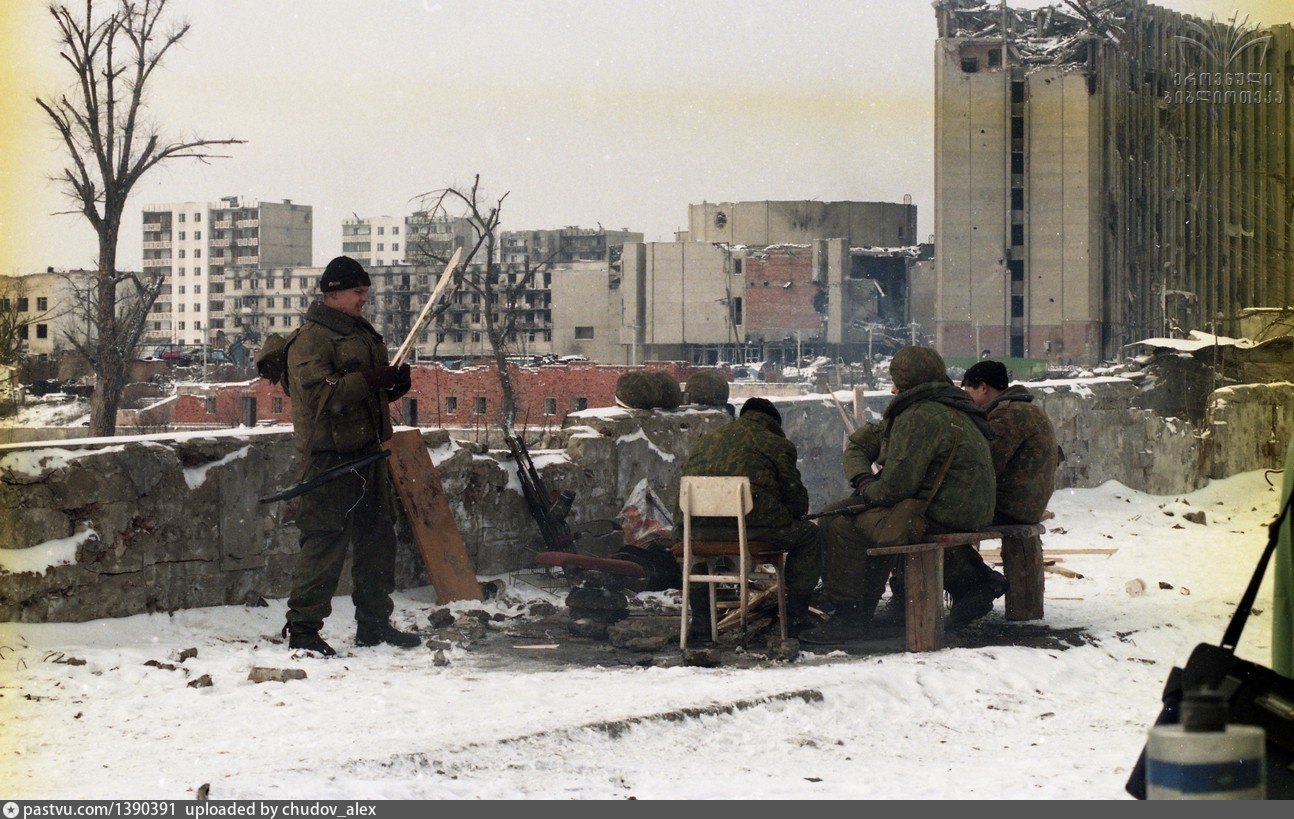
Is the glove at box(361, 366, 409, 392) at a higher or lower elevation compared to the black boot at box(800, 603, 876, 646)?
higher

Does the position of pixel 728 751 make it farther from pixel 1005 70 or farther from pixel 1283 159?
pixel 1005 70

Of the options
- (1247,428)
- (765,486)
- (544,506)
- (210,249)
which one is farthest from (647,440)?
(210,249)

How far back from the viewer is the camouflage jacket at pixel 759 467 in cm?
803

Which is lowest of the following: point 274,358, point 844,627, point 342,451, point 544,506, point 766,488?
point 844,627

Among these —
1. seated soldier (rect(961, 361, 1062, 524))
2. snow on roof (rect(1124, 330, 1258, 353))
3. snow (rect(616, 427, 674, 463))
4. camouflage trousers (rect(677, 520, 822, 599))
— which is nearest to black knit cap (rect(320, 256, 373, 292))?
camouflage trousers (rect(677, 520, 822, 599))

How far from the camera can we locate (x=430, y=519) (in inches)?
358

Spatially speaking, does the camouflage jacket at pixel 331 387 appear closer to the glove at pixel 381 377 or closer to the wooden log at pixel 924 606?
the glove at pixel 381 377

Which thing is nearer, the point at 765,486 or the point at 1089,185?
the point at 765,486

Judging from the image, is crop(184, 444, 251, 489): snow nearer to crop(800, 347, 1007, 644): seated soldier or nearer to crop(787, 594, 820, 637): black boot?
crop(787, 594, 820, 637): black boot

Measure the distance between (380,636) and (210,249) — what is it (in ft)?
436

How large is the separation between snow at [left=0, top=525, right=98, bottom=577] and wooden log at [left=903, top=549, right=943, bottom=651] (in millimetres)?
3965

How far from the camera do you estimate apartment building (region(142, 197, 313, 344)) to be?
128 m

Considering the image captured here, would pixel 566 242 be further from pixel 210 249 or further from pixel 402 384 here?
pixel 402 384

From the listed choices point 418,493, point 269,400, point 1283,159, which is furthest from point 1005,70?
point 418,493
